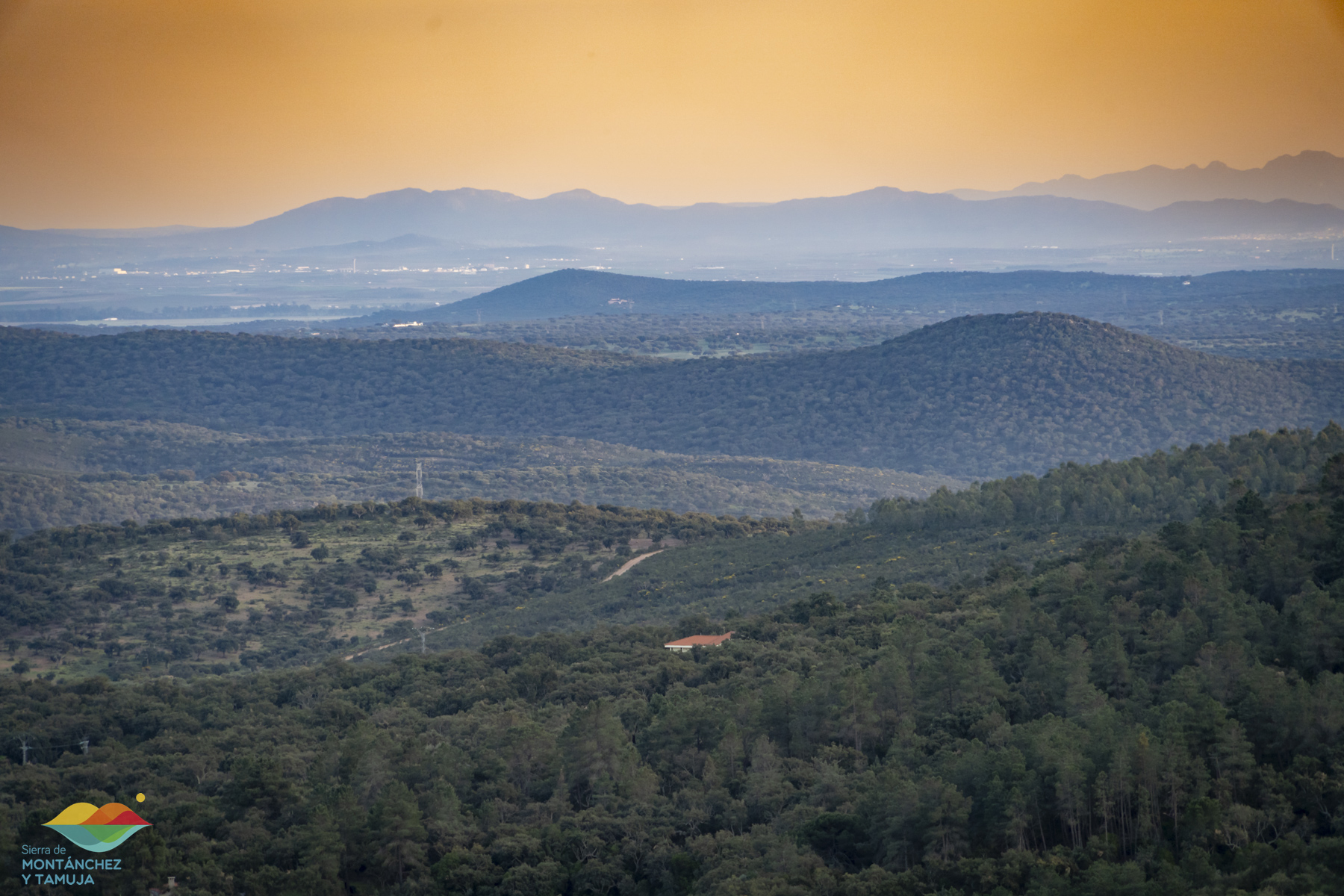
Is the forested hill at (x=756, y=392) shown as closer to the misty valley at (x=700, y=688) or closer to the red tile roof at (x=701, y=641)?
the misty valley at (x=700, y=688)

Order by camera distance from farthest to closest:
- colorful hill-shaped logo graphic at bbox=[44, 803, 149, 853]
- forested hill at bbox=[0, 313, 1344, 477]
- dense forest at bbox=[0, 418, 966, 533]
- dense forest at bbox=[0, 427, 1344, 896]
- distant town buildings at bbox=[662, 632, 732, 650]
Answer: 1. forested hill at bbox=[0, 313, 1344, 477]
2. dense forest at bbox=[0, 418, 966, 533]
3. distant town buildings at bbox=[662, 632, 732, 650]
4. colorful hill-shaped logo graphic at bbox=[44, 803, 149, 853]
5. dense forest at bbox=[0, 427, 1344, 896]

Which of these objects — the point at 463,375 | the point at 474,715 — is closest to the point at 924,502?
the point at 474,715

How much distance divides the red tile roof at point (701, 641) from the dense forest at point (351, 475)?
55388 millimetres

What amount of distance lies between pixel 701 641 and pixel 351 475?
7764cm

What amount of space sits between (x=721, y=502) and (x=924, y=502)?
38752 millimetres

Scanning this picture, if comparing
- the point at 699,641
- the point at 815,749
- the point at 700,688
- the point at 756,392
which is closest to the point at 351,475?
the point at 756,392

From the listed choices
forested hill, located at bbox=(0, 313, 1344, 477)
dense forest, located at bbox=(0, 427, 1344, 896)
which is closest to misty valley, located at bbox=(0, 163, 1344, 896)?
dense forest, located at bbox=(0, 427, 1344, 896)

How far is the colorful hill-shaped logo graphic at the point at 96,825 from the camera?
24734 millimetres

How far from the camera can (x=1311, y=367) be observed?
137m

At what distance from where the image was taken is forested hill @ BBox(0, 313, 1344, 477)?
427 ft

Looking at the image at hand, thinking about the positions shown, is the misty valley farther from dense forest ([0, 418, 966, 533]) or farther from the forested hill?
the forested hill

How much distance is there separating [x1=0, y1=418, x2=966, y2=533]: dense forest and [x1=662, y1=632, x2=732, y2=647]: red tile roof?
182 ft

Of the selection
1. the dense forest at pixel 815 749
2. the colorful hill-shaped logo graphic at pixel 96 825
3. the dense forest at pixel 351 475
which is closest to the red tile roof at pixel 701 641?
the dense forest at pixel 815 749

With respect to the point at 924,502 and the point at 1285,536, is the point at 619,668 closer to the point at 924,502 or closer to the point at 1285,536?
the point at 1285,536
